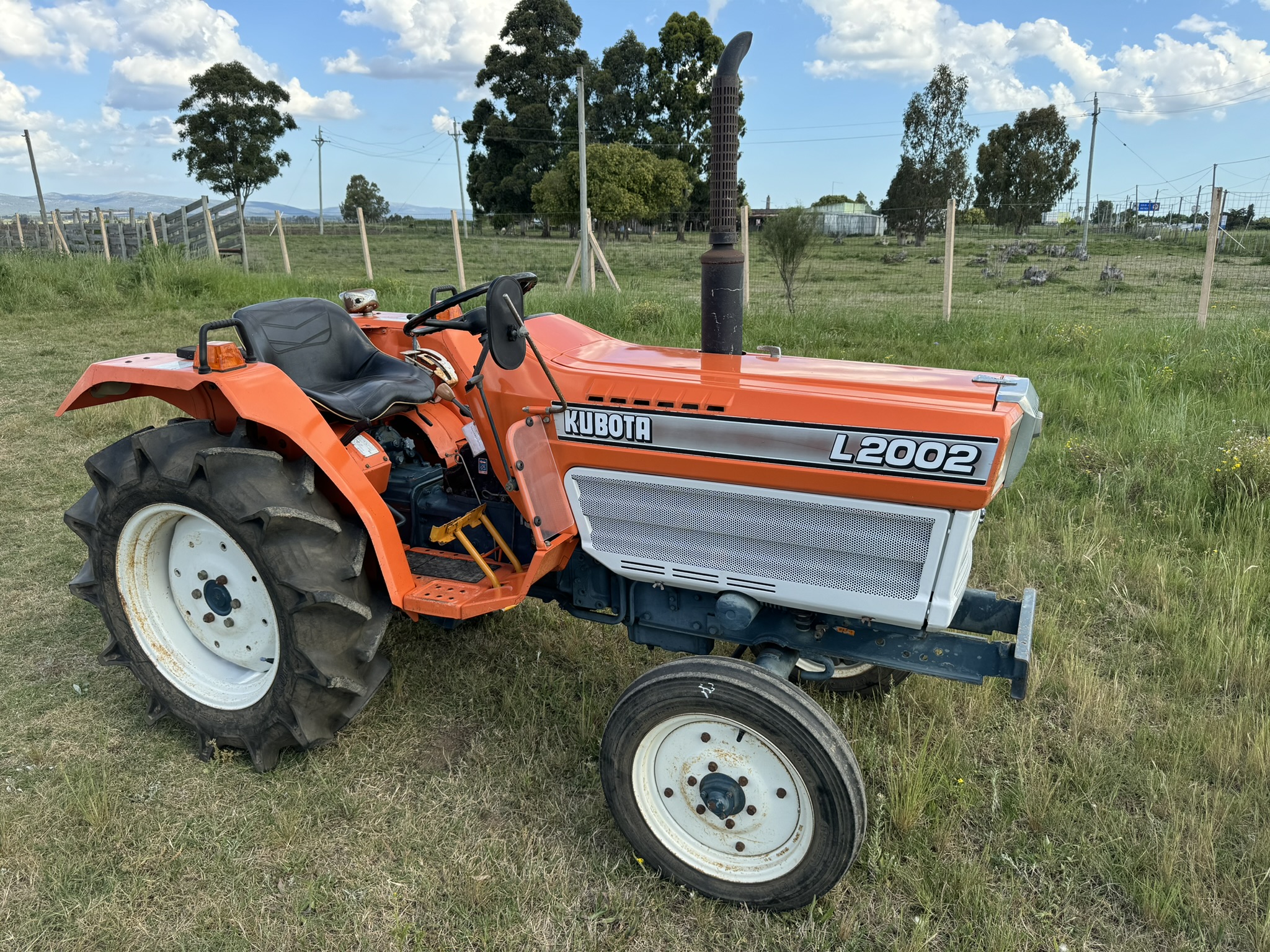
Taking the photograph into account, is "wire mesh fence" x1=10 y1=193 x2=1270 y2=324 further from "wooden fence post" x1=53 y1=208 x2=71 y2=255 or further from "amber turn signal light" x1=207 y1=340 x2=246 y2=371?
"amber turn signal light" x1=207 y1=340 x2=246 y2=371

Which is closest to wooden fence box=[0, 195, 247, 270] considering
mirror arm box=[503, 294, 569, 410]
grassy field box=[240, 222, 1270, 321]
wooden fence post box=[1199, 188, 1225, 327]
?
grassy field box=[240, 222, 1270, 321]

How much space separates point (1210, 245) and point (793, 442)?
846cm

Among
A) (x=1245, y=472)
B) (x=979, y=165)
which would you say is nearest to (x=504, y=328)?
(x=1245, y=472)

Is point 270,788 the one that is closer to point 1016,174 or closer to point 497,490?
point 497,490

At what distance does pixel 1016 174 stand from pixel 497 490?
36.6 meters

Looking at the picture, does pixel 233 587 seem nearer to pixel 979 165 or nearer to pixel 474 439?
pixel 474 439

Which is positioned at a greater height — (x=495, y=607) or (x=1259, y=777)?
(x=495, y=607)

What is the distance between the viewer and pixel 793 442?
2125 millimetres

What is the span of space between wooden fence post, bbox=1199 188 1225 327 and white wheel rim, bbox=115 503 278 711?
8679 mm

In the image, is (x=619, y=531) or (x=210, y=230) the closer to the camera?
(x=619, y=531)

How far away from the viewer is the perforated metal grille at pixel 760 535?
211 cm

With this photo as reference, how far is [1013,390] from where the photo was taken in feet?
7.00

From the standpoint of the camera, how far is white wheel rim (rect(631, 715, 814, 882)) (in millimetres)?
2127

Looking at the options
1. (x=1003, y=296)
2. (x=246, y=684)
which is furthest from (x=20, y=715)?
(x=1003, y=296)
